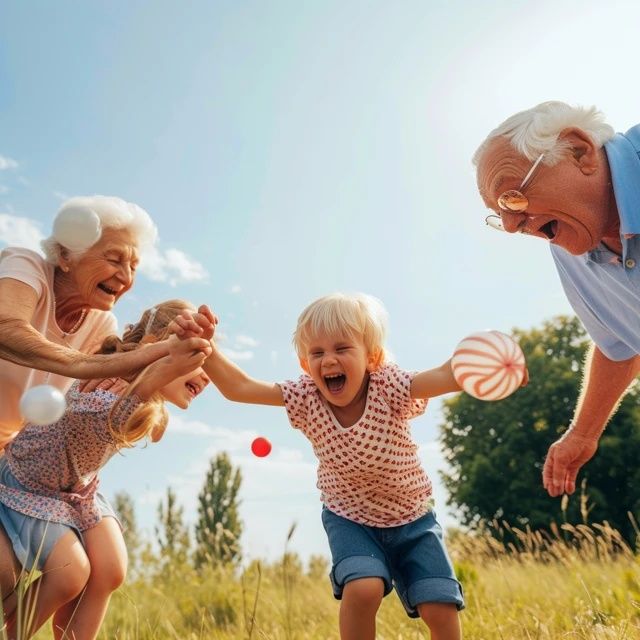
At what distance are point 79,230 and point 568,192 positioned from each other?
2.31 meters

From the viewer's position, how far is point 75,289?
3.70 m

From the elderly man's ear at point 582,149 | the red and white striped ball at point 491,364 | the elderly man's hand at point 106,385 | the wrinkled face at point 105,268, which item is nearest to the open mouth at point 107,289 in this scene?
the wrinkled face at point 105,268

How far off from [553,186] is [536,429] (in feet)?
61.7

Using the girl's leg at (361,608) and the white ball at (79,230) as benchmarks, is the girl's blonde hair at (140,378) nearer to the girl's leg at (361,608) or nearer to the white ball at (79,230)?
the white ball at (79,230)

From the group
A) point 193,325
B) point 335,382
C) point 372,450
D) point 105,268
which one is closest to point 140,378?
point 193,325

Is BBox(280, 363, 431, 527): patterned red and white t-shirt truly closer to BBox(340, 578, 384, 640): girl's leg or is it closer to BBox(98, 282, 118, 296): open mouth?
BBox(340, 578, 384, 640): girl's leg

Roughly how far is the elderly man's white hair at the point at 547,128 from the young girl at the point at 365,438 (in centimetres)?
102

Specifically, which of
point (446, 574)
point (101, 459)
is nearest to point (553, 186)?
point (446, 574)

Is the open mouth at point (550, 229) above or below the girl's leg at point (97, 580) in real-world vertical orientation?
above

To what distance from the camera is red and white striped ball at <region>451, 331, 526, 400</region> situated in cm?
310

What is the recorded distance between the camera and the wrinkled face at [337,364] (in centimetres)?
343

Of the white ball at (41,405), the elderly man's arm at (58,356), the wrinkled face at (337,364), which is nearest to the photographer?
the white ball at (41,405)

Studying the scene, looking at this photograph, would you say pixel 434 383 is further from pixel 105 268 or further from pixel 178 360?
pixel 105 268

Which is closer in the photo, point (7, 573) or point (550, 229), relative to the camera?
point (7, 573)
